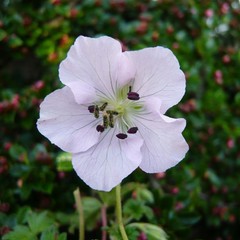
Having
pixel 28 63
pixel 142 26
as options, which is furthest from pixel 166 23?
pixel 28 63

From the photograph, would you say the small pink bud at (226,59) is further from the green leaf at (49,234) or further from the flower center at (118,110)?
the green leaf at (49,234)

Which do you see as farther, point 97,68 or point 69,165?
point 69,165

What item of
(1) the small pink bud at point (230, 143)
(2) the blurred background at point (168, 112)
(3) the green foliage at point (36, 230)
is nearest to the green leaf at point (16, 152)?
(2) the blurred background at point (168, 112)

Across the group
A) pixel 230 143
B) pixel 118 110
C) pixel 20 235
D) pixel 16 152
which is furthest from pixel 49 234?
pixel 230 143

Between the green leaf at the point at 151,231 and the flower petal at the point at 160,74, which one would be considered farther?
the green leaf at the point at 151,231

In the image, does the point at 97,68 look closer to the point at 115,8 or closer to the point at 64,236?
the point at 64,236

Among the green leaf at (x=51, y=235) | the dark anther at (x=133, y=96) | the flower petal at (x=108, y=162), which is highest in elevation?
the dark anther at (x=133, y=96)

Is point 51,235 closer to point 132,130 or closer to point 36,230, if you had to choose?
point 36,230
